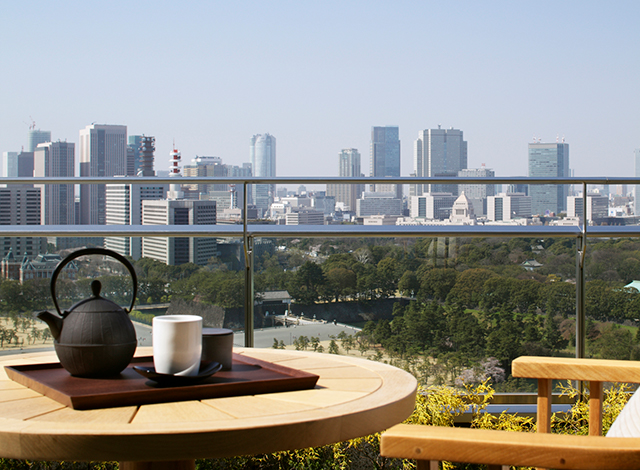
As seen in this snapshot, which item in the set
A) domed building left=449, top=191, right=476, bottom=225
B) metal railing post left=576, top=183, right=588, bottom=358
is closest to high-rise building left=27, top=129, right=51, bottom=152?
domed building left=449, top=191, right=476, bottom=225

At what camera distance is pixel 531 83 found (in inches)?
1906

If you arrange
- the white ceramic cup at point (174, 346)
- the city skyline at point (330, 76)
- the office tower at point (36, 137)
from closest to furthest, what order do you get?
the white ceramic cup at point (174, 346) < the city skyline at point (330, 76) < the office tower at point (36, 137)

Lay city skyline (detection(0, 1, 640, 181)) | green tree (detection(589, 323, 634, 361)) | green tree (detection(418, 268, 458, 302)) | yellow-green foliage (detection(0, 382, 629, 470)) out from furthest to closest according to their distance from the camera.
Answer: city skyline (detection(0, 1, 640, 181)), green tree (detection(418, 268, 458, 302)), green tree (detection(589, 323, 634, 361)), yellow-green foliage (detection(0, 382, 629, 470))

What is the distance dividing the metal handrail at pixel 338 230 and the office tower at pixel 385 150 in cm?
5382

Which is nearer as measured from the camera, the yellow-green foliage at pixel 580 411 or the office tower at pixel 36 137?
the yellow-green foliage at pixel 580 411

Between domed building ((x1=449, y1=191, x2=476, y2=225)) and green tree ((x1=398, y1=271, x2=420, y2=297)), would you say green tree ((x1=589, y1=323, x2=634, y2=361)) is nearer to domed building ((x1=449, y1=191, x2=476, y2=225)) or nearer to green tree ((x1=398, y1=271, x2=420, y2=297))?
green tree ((x1=398, y1=271, x2=420, y2=297))

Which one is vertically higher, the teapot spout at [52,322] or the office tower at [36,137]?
the office tower at [36,137]

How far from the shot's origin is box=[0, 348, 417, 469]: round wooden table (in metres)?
0.80

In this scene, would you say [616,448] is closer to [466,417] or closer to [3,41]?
[466,417]

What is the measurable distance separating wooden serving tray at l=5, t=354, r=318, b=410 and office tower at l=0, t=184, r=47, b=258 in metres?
1.86

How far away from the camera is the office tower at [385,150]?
5991 cm

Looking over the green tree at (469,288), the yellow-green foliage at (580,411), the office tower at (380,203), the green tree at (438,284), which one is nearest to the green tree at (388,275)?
the green tree at (438,284)

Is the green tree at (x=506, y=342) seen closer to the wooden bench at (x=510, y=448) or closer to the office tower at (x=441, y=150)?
the wooden bench at (x=510, y=448)

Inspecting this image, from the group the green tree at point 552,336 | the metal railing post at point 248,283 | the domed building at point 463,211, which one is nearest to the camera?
the metal railing post at point 248,283
